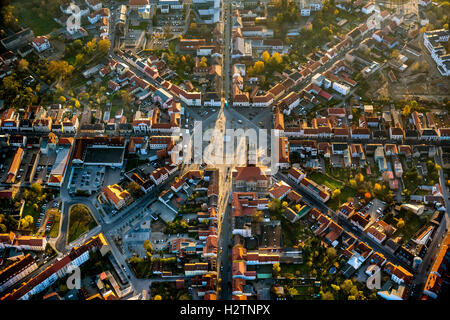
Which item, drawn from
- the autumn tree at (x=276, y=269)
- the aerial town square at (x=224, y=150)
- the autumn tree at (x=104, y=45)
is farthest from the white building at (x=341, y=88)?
the autumn tree at (x=104, y=45)

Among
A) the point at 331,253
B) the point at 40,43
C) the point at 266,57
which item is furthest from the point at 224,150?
the point at 40,43

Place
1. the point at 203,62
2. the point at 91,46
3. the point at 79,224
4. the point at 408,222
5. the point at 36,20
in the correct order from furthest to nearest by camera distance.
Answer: the point at 36,20 → the point at 91,46 → the point at 203,62 → the point at 79,224 → the point at 408,222

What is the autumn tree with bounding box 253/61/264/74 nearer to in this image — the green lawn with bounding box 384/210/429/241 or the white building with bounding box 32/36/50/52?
the green lawn with bounding box 384/210/429/241

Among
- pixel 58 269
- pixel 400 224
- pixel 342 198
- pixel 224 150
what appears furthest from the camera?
pixel 224 150

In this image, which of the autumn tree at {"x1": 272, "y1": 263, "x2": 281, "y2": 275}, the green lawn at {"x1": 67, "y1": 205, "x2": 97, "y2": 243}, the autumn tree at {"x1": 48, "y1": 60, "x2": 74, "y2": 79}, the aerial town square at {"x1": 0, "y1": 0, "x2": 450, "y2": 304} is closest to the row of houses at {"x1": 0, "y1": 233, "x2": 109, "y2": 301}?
the aerial town square at {"x1": 0, "y1": 0, "x2": 450, "y2": 304}

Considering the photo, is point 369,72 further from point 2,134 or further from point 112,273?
point 2,134

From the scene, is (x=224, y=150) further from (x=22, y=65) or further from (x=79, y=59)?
(x=22, y=65)
